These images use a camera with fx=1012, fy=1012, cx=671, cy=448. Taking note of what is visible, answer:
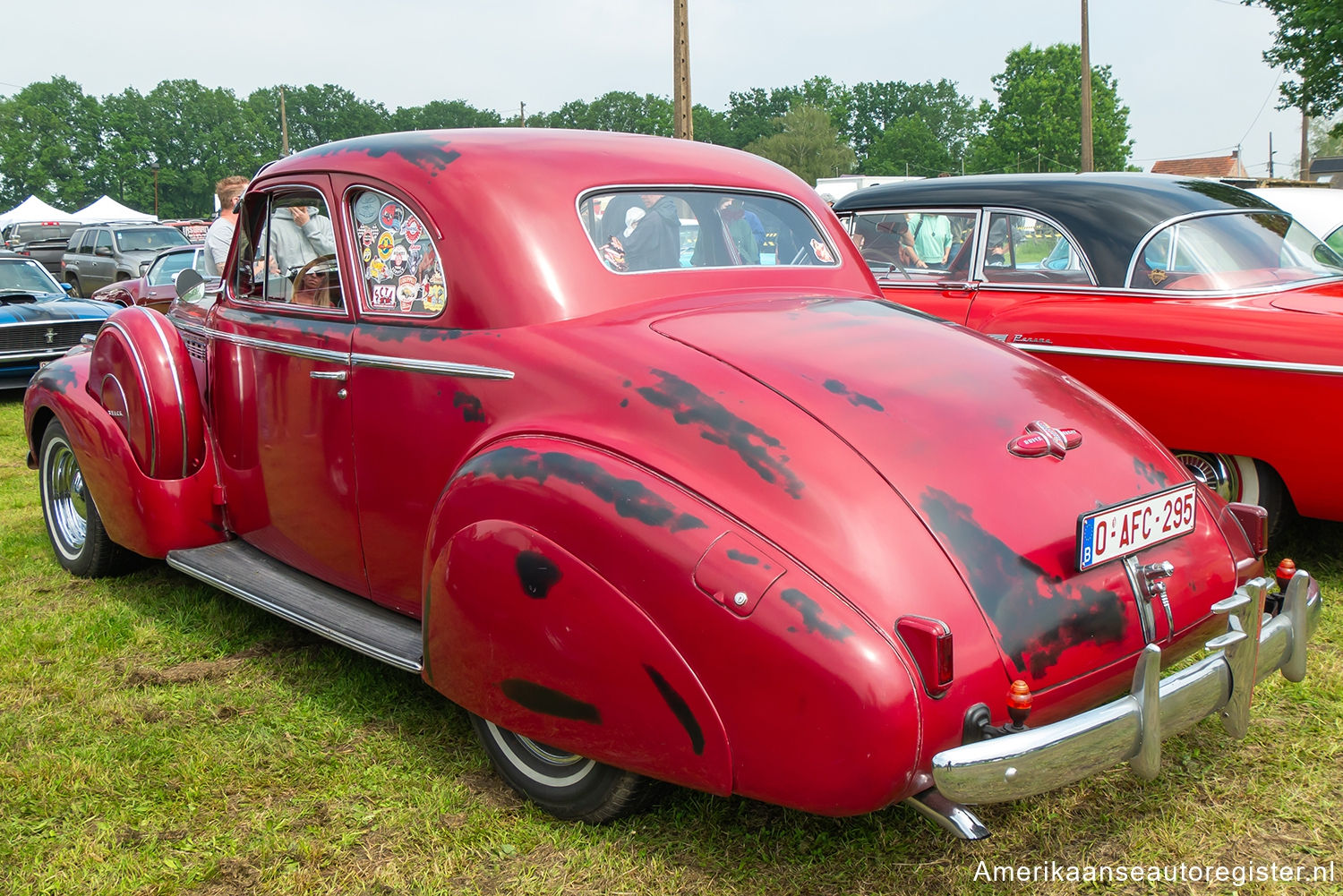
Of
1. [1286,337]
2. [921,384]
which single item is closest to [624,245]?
[921,384]

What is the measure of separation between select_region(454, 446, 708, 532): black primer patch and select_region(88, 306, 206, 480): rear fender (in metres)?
1.90

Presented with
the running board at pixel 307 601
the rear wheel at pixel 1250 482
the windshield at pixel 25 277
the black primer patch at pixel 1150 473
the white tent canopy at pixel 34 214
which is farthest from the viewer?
the white tent canopy at pixel 34 214

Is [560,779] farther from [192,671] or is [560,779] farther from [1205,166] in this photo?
[1205,166]

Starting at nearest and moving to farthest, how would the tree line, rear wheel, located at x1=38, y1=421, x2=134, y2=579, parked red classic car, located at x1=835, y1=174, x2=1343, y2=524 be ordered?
parked red classic car, located at x1=835, y1=174, x2=1343, y2=524 → rear wheel, located at x1=38, y1=421, x2=134, y2=579 → the tree line

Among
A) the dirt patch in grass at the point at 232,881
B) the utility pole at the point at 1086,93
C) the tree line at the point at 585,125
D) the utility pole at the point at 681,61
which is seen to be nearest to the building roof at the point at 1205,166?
the tree line at the point at 585,125

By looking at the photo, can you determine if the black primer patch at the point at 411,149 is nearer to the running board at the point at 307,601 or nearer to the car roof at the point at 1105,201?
the running board at the point at 307,601

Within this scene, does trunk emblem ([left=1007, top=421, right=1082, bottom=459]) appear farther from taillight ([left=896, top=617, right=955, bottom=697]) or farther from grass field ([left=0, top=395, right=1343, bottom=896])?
grass field ([left=0, top=395, right=1343, bottom=896])

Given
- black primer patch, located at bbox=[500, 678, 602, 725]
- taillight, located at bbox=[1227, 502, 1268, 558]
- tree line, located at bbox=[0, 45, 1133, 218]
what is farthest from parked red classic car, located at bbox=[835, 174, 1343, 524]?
tree line, located at bbox=[0, 45, 1133, 218]

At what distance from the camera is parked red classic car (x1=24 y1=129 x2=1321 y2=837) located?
6.91ft

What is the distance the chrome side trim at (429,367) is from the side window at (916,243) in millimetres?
3342

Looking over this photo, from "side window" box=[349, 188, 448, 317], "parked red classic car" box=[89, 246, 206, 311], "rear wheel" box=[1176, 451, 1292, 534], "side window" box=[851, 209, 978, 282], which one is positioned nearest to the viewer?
"side window" box=[349, 188, 448, 317]

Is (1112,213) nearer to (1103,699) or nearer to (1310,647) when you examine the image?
(1310,647)

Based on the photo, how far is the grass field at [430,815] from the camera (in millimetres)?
2559

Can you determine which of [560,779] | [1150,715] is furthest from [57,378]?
[1150,715]
